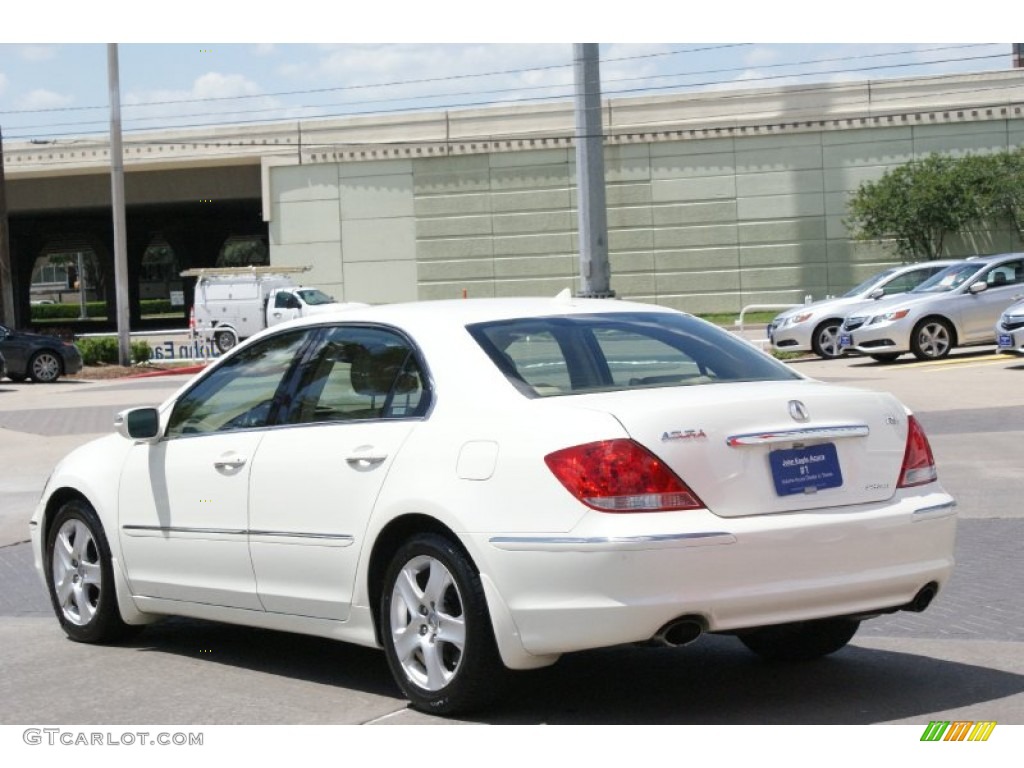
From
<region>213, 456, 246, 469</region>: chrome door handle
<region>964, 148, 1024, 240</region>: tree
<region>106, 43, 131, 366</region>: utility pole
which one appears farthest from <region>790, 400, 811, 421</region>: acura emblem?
<region>964, 148, 1024, 240</region>: tree

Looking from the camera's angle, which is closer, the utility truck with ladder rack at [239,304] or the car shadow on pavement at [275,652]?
the car shadow on pavement at [275,652]

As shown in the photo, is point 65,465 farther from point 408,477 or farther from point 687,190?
point 687,190

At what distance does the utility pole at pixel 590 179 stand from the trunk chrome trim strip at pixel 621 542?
1004 inches

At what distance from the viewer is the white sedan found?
18.1ft

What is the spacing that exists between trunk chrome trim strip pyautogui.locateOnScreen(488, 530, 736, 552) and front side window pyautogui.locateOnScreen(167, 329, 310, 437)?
1884 mm

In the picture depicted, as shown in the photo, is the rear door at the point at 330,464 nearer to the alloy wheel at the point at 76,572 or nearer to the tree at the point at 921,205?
the alloy wheel at the point at 76,572

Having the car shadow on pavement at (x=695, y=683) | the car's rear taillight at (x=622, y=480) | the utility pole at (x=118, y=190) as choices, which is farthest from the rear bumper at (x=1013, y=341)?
the utility pole at (x=118, y=190)

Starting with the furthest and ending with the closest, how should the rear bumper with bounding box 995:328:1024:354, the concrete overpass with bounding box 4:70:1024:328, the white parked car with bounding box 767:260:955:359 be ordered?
the concrete overpass with bounding box 4:70:1024:328 < the white parked car with bounding box 767:260:955:359 < the rear bumper with bounding box 995:328:1024:354

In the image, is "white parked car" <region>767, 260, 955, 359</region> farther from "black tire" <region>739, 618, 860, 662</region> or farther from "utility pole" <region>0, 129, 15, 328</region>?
"black tire" <region>739, 618, 860, 662</region>

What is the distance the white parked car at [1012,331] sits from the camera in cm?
2339

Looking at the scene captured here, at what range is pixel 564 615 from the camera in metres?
5.50

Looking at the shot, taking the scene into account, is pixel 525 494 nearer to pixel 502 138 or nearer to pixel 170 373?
pixel 170 373

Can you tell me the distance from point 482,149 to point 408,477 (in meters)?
50.8

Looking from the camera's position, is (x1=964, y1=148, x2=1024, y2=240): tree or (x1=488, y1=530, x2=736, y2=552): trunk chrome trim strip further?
(x1=964, y1=148, x2=1024, y2=240): tree
